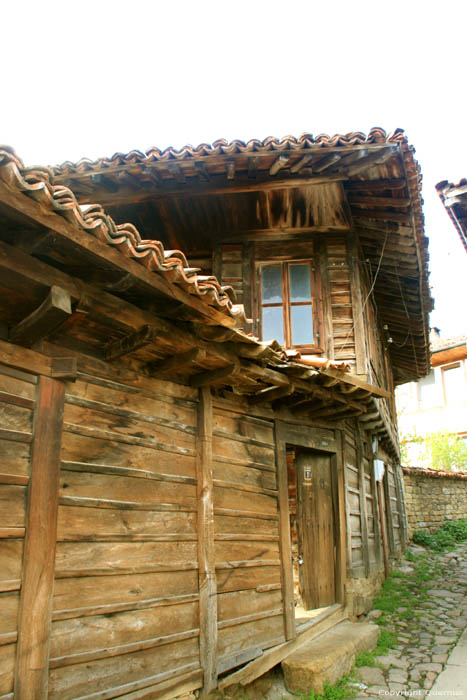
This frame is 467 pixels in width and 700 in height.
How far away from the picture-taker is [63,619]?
3.39 metres

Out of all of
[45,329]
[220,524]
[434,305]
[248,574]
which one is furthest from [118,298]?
[434,305]

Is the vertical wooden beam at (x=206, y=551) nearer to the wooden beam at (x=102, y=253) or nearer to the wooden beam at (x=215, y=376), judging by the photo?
the wooden beam at (x=215, y=376)

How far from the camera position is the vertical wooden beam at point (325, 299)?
7156mm

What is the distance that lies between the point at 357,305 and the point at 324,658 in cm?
420

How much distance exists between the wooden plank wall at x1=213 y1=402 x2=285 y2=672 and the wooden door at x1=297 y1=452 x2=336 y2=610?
1.33 meters

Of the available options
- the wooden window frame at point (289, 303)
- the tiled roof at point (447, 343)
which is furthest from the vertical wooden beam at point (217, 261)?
the tiled roof at point (447, 343)

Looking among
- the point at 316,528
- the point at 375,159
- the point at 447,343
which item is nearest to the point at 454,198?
the point at 375,159

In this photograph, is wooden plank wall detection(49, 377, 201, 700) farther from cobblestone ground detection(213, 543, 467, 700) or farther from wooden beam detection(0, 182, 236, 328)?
cobblestone ground detection(213, 543, 467, 700)

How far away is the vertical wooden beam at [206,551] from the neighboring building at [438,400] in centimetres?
1752

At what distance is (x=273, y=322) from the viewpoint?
739cm

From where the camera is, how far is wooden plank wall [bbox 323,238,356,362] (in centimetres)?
721

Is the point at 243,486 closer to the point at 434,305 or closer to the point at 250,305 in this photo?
the point at 250,305

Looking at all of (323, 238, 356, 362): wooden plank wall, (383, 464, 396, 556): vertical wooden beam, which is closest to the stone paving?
(383, 464, 396, 556): vertical wooden beam

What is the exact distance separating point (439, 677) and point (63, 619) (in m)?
4.02
